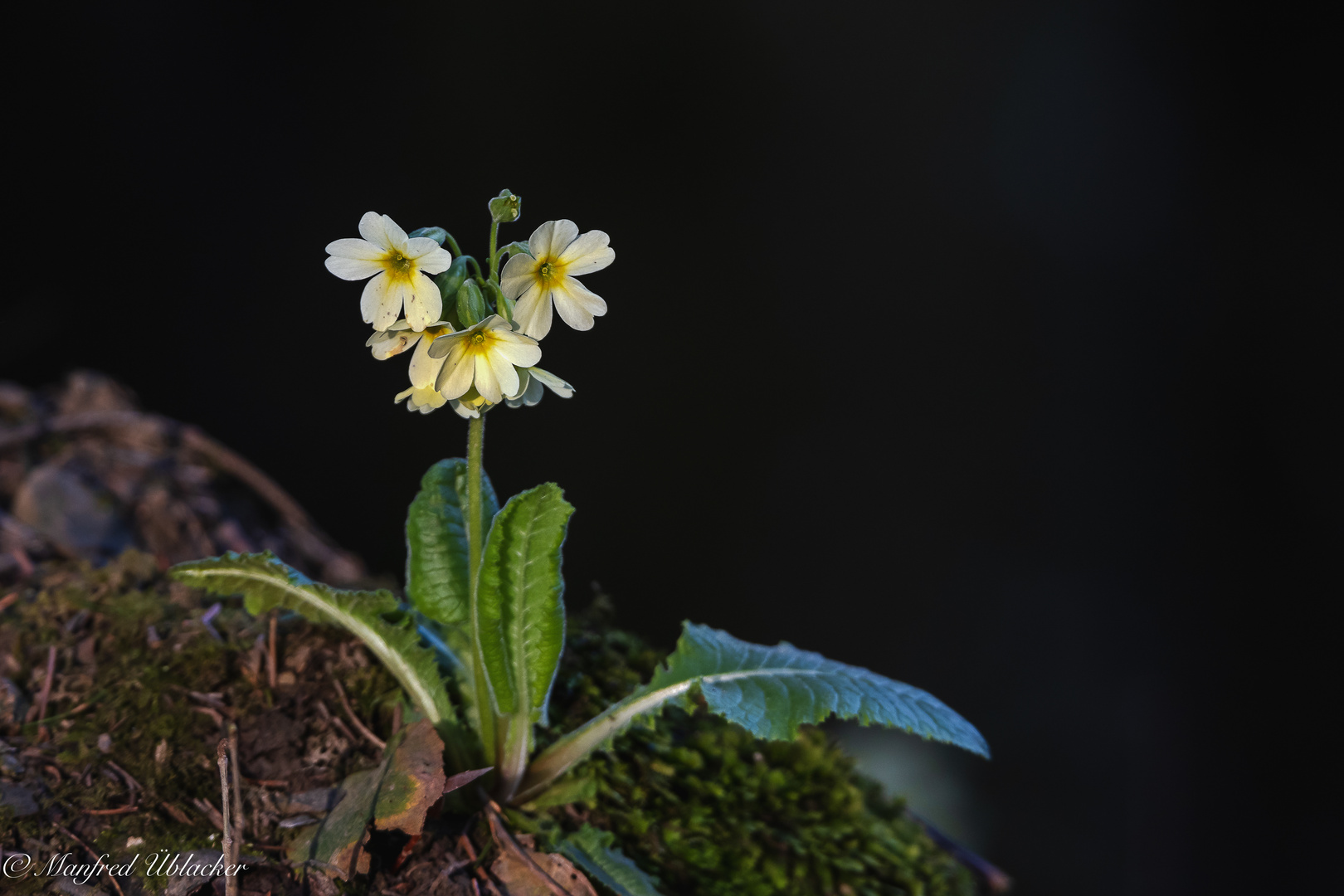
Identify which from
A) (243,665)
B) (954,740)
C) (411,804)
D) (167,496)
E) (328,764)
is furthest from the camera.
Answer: (167,496)

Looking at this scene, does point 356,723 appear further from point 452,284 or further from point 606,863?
point 452,284

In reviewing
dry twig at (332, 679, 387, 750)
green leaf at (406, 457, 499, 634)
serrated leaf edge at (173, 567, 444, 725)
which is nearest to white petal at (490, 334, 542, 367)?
green leaf at (406, 457, 499, 634)

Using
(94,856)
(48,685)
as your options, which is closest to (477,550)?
(94,856)

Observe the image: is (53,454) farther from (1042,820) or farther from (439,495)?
(1042,820)

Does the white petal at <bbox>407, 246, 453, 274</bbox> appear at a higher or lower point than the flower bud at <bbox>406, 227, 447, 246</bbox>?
lower

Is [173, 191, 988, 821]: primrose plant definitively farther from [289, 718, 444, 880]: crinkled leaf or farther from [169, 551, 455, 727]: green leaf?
[289, 718, 444, 880]: crinkled leaf

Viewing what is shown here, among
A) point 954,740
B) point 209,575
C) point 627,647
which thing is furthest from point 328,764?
point 954,740

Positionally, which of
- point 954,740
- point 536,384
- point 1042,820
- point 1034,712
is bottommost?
point 1042,820
